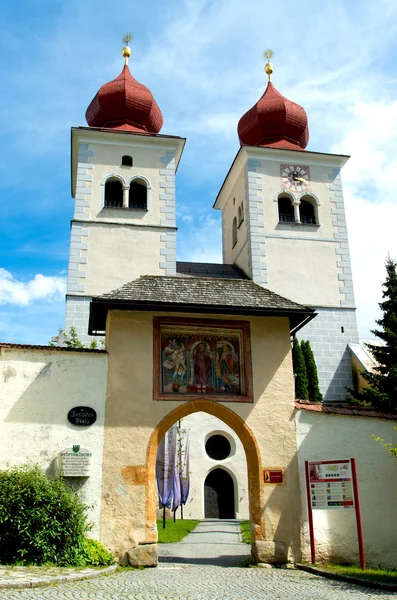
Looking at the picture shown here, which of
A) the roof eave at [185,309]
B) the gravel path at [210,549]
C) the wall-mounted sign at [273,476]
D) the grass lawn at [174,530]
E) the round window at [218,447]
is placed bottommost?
the gravel path at [210,549]

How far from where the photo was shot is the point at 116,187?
2730 cm

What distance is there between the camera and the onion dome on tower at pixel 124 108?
28.3 m

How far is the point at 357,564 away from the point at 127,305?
21.5 ft

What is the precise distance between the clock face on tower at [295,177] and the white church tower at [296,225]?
44mm

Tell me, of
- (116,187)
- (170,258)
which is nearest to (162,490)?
(170,258)

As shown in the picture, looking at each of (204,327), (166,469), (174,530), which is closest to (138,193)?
(166,469)

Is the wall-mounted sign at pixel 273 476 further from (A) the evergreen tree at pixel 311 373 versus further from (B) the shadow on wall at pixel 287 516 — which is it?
(A) the evergreen tree at pixel 311 373

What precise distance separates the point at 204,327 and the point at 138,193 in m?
15.4

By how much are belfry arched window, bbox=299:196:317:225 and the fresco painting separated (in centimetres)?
1561

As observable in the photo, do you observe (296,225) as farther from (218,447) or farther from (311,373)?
(218,447)

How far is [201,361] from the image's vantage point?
12961mm

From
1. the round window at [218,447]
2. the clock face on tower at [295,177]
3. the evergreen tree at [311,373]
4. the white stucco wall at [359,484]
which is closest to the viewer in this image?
the white stucco wall at [359,484]

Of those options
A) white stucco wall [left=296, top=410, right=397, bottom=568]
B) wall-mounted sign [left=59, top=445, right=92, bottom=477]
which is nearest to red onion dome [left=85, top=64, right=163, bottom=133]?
white stucco wall [left=296, top=410, right=397, bottom=568]

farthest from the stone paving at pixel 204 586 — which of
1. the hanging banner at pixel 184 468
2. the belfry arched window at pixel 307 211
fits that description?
the belfry arched window at pixel 307 211
